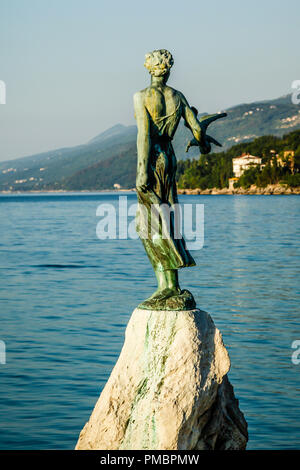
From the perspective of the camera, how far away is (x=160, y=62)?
7.91 m

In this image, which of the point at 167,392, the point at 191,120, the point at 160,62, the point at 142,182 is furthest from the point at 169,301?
the point at 160,62

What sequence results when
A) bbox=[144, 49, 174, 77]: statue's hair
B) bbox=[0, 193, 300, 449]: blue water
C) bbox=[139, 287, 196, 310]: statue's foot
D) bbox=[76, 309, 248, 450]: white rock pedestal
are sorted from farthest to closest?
1. bbox=[0, 193, 300, 449]: blue water
2. bbox=[144, 49, 174, 77]: statue's hair
3. bbox=[139, 287, 196, 310]: statue's foot
4. bbox=[76, 309, 248, 450]: white rock pedestal

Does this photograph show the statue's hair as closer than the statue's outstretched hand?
No

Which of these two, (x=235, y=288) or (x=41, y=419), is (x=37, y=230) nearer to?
(x=235, y=288)

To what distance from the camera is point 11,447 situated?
10.4m

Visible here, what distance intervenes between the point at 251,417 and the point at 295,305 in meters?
9.45

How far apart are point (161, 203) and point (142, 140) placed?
→ 2.06ft

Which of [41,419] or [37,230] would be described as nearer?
[41,419]

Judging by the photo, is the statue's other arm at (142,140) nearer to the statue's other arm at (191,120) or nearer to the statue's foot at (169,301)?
the statue's other arm at (191,120)

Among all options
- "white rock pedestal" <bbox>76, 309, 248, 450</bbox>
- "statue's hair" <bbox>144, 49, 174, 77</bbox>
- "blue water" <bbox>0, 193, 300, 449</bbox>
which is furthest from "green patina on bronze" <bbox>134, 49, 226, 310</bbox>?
"blue water" <bbox>0, 193, 300, 449</bbox>

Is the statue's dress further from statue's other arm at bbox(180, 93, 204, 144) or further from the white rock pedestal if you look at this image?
the white rock pedestal

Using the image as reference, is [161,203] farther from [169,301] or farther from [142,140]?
[169,301]

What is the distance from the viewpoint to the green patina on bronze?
780cm

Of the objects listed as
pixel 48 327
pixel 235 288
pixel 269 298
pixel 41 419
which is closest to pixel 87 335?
pixel 48 327
